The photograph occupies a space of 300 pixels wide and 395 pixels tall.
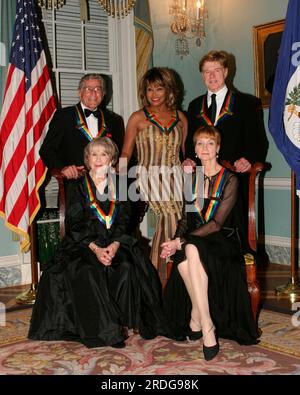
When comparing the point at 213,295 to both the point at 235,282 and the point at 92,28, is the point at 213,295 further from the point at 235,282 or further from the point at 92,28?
the point at 92,28

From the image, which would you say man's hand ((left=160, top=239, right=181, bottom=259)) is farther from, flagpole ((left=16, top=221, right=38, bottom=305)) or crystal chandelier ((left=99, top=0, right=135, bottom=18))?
crystal chandelier ((left=99, top=0, right=135, bottom=18))

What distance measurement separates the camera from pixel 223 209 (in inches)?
125

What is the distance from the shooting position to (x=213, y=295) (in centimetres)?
318

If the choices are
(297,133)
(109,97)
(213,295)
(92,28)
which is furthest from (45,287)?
(92,28)

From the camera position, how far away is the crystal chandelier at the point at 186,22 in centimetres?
563

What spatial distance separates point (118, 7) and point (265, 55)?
63.2 inches

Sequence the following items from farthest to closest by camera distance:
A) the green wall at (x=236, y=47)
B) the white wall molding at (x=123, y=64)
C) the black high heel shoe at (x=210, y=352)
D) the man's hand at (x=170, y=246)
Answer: the white wall molding at (x=123, y=64) < the green wall at (x=236, y=47) < the man's hand at (x=170, y=246) < the black high heel shoe at (x=210, y=352)

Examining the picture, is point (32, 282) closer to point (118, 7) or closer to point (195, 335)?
point (195, 335)

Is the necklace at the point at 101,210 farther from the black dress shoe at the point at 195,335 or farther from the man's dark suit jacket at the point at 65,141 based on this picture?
the black dress shoe at the point at 195,335

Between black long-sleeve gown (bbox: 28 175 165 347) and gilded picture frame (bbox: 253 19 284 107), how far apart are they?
267cm

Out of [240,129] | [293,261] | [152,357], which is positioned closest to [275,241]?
[293,261]

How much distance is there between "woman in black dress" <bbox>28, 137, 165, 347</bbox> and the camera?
10.3 feet

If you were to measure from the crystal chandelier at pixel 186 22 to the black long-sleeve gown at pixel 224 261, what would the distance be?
3.01m

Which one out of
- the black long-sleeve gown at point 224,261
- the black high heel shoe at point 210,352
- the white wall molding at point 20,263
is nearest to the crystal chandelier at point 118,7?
the white wall molding at point 20,263
